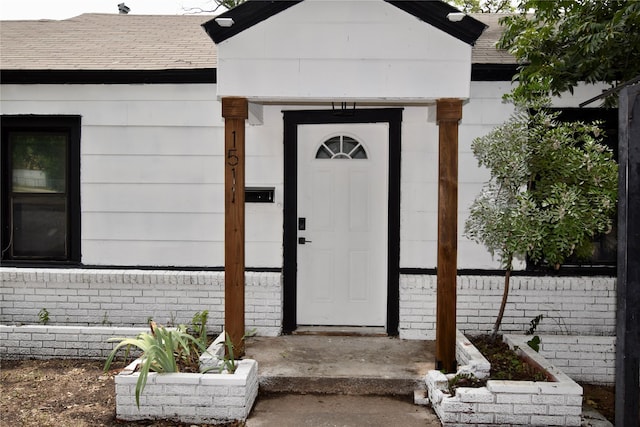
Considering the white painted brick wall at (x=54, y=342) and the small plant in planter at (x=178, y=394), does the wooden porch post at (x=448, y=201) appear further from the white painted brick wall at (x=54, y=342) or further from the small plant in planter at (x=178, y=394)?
the white painted brick wall at (x=54, y=342)

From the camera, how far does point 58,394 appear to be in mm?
4969

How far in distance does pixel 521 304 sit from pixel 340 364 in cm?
227

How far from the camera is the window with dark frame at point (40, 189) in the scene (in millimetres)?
6266

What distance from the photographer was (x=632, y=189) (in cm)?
367

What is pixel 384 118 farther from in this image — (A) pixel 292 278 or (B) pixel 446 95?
(A) pixel 292 278

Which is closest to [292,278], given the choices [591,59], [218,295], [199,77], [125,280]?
[218,295]

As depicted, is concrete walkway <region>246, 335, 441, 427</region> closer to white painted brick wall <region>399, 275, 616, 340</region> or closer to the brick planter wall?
the brick planter wall

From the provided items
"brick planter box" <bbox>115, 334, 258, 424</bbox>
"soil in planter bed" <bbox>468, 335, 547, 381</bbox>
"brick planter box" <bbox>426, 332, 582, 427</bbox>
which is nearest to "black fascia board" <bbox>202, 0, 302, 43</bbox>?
"brick planter box" <bbox>115, 334, 258, 424</bbox>

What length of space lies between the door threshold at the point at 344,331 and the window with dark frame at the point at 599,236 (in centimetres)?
186

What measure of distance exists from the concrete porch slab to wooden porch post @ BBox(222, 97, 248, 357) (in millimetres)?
498

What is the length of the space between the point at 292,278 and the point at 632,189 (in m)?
3.65

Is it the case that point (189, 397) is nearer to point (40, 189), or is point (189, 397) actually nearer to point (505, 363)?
point (505, 363)

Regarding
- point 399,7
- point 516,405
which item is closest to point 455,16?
point 399,7

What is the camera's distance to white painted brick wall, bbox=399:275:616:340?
19.4 feet
